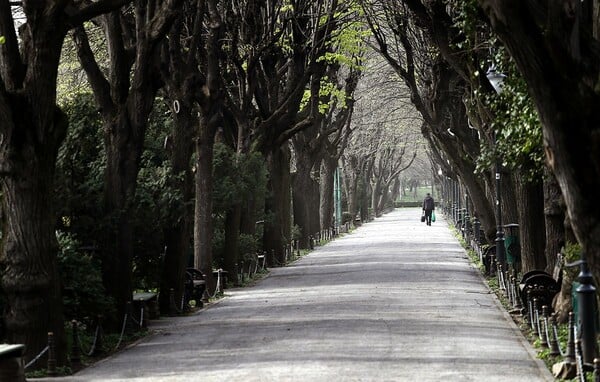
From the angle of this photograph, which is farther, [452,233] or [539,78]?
[452,233]

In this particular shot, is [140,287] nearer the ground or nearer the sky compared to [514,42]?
nearer the ground

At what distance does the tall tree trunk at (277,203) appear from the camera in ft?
132

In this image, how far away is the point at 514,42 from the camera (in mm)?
10625

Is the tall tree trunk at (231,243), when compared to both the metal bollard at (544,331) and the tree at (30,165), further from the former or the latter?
the tree at (30,165)

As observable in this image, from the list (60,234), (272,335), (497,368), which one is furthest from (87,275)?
(497,368)

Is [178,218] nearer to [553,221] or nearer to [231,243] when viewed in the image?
[553,221]

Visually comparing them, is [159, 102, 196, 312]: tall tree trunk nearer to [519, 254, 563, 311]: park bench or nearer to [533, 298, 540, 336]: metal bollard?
[519, 254, 563, 311]: park bench

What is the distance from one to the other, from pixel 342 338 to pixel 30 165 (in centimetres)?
510

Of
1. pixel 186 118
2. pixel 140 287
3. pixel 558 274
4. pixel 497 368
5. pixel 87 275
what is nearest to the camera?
pixel 497 368

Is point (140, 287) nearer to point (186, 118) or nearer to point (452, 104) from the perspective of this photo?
point (186, 118)

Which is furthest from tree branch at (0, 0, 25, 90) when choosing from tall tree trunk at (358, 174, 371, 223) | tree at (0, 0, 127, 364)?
tall tree trunk at (358, 174, 371, 223)

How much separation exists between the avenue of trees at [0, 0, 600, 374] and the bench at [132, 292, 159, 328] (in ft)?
1.33

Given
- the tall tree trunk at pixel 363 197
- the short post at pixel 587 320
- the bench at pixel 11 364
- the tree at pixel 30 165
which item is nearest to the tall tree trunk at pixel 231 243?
the tree at pixel 30 165

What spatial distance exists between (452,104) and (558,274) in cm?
2026
